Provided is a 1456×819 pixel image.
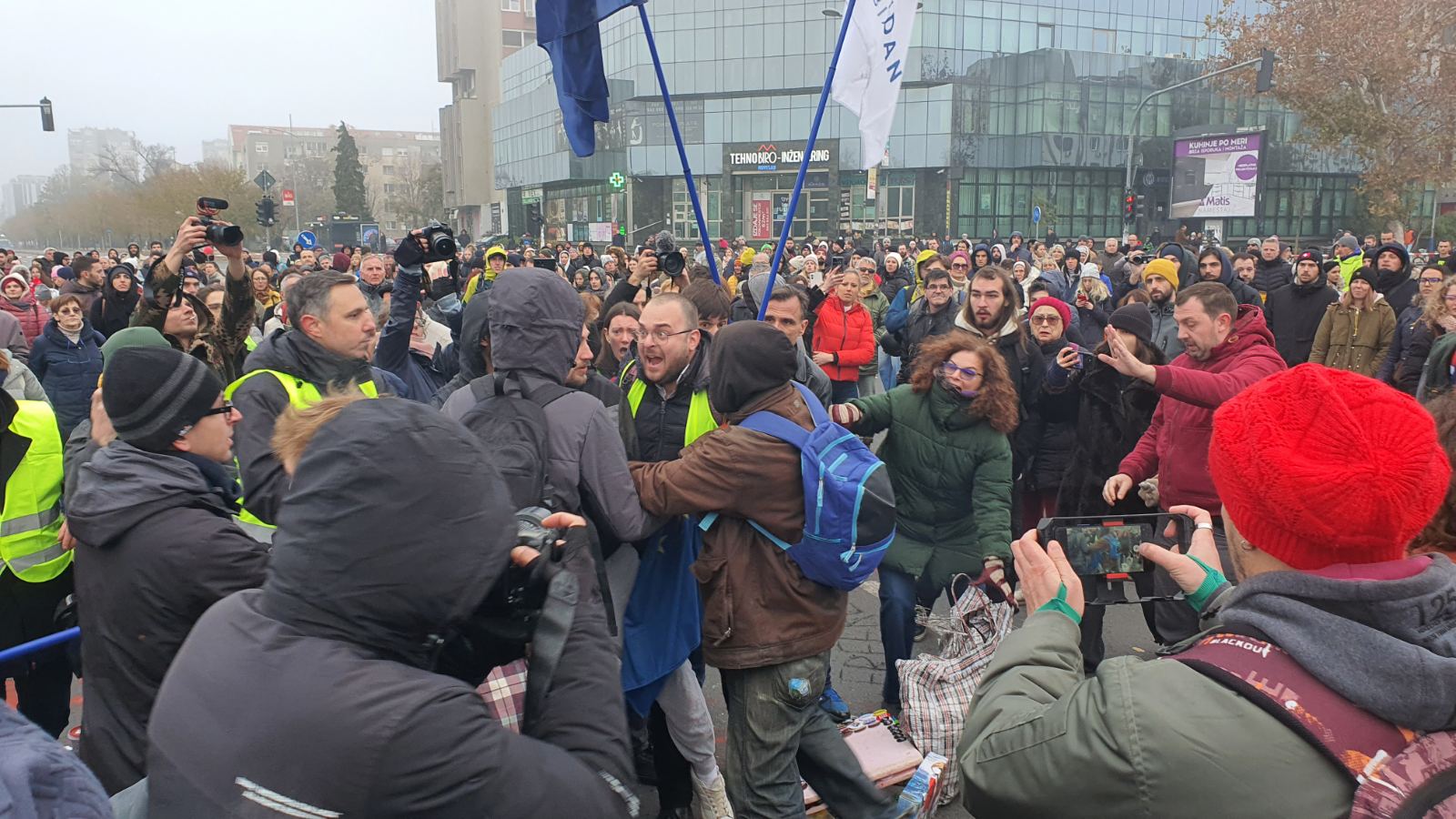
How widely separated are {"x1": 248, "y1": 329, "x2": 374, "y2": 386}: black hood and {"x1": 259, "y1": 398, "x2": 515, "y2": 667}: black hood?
230cm

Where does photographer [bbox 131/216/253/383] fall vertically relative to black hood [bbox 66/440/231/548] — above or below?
above

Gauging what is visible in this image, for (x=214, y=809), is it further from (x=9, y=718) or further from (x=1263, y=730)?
(x=1263, y=730)

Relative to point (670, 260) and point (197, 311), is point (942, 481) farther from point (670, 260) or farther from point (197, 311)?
point (197, 311)

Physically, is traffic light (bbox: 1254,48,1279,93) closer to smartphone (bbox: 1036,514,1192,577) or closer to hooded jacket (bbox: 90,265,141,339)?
hooded jacket (bbox: 90,265,141,339)

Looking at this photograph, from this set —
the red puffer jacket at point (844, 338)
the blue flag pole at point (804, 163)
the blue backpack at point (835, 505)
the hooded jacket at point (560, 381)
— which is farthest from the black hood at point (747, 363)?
the red puffer jacket at point (844, 338)

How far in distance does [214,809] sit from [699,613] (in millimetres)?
2068

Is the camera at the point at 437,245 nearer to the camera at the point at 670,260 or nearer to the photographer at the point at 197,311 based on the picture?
the photographer at the point at 197,311

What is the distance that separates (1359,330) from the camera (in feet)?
28.4

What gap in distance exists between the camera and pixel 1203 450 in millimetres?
4020

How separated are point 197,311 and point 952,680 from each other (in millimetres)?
4623

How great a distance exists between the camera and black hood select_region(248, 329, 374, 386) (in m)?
3.40

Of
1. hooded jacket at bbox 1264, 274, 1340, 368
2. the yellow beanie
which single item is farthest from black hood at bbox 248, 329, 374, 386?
hooded jacket at bbox 1264, 274, 1340, 368

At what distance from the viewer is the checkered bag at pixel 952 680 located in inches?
147

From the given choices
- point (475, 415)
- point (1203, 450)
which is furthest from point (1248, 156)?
point (475, 415)
